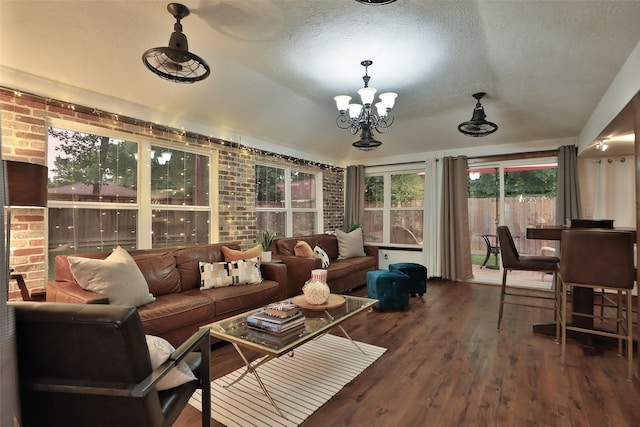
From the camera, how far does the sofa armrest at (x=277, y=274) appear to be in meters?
3.65

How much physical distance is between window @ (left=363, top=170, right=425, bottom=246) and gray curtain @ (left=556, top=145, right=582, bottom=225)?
2.07 metres

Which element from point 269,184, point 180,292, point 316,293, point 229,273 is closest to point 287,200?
point 269,184

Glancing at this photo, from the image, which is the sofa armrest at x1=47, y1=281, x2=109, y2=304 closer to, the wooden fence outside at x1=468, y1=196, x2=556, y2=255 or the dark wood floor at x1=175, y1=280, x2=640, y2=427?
the dark wood floor at x1=175, y1=280, x2=640, y2=427

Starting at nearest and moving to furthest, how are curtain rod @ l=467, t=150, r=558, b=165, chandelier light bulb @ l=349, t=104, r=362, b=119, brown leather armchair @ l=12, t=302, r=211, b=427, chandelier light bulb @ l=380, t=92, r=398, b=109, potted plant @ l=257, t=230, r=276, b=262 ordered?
1. brown leather armchair @ l=12, t=302, r=211, b=427
2. chandelier light bulb @ l=380, t=92, r=398, b=109
3. chandelier light bulb @ l=349, t=104, r=362, b=119
4. potted plant @ l=257, t=230, r=276, b=262
5. curtain rod @ l=467, t=150, r=558, b=165

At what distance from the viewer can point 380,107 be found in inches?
126

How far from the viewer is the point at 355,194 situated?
6555 mm

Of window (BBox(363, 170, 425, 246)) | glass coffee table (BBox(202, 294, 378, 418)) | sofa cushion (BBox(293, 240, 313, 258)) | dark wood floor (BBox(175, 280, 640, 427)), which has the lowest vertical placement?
dark wood floor (BBox(175, 280, 640, 427))

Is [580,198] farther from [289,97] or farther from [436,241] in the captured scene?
[289,97]

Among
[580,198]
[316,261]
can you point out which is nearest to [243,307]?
[316,261]

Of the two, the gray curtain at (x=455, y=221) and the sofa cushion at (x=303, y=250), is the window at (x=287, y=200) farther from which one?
the gray curtain at (x=455, y=221)

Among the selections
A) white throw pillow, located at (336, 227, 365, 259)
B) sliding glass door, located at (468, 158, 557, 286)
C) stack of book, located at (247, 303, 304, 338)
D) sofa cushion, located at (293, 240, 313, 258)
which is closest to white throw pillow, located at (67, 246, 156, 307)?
stack of book, located at (247, 303, 304, 338)

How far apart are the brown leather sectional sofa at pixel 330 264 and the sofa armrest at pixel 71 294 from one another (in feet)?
7.12

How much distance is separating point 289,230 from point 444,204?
2.68m

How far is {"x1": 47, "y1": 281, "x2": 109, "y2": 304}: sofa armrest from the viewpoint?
2264mm
